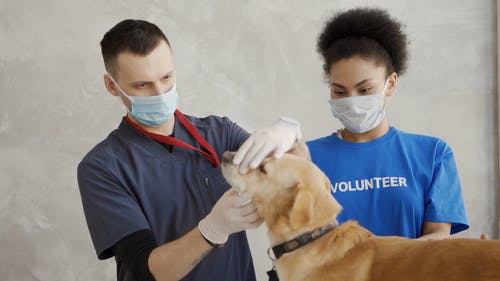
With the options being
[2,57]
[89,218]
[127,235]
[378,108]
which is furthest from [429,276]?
[2,57]

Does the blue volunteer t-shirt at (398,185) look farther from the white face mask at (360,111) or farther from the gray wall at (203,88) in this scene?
the gray wall at (203,88)

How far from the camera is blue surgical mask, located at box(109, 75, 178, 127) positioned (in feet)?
4.95

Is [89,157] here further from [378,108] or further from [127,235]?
[378,108]

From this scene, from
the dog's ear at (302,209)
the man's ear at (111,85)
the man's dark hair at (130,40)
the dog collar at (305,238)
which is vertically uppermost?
the man's dark hair at (130,40)

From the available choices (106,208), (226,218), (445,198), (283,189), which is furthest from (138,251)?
(445,198)

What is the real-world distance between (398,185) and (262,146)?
1.51 feet

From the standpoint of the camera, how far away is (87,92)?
2.61 meters

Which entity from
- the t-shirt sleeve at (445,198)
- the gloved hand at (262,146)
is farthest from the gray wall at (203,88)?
the gloved hand at (262,146)

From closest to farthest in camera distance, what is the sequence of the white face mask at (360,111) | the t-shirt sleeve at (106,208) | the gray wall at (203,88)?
the t-shirt sleeve at (106,208) < the white face mask at (360,111) < the gray wall at (203,88)

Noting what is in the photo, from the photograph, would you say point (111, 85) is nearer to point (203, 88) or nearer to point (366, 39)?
point (366, 39)

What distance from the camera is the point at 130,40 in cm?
147

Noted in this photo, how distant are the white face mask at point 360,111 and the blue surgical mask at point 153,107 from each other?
0.53m

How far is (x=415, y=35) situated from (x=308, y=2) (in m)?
0.59

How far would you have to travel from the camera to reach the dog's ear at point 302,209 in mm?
1313
